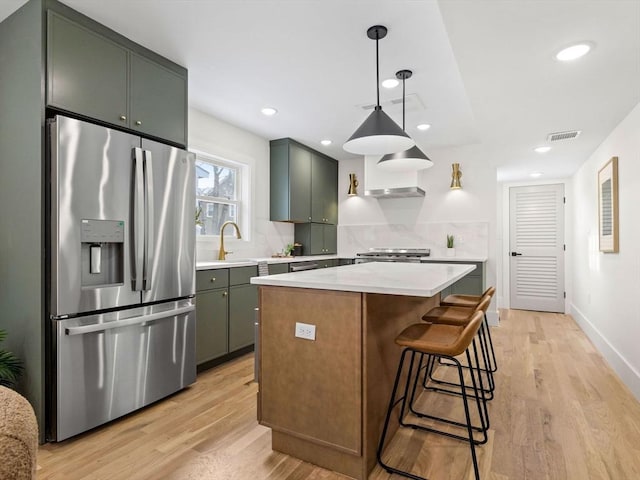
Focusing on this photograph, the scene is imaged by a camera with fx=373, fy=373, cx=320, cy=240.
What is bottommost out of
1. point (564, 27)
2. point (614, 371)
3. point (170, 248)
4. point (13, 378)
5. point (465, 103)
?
point (614, 371)

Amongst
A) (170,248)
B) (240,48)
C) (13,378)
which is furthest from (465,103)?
(13,378)

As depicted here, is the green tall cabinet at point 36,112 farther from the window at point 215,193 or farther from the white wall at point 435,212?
the white wall at point 435,212

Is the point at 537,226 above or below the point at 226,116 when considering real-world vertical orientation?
below

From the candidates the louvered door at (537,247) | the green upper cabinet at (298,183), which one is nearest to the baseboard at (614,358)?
the louvered door at (537,247)

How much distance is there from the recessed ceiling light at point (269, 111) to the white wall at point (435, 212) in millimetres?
2342

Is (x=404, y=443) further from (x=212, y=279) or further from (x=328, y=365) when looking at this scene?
(x=212, y=279)

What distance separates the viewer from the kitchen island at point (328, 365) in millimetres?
1727

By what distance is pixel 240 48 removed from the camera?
2.58m

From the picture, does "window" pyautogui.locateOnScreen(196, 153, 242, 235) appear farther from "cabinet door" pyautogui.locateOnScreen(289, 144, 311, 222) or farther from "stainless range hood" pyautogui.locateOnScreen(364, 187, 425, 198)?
"stainless range hood" pyautogui.locateOnScreen(364, 187, 425, 198)

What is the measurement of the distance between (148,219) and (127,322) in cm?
67

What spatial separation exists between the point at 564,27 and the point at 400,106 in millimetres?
1869

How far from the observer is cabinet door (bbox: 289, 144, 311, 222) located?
4767 mm

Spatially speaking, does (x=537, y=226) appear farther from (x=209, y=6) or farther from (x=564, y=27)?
(x=209, y=6)

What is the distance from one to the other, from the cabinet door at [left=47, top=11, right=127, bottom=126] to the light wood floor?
189cm
